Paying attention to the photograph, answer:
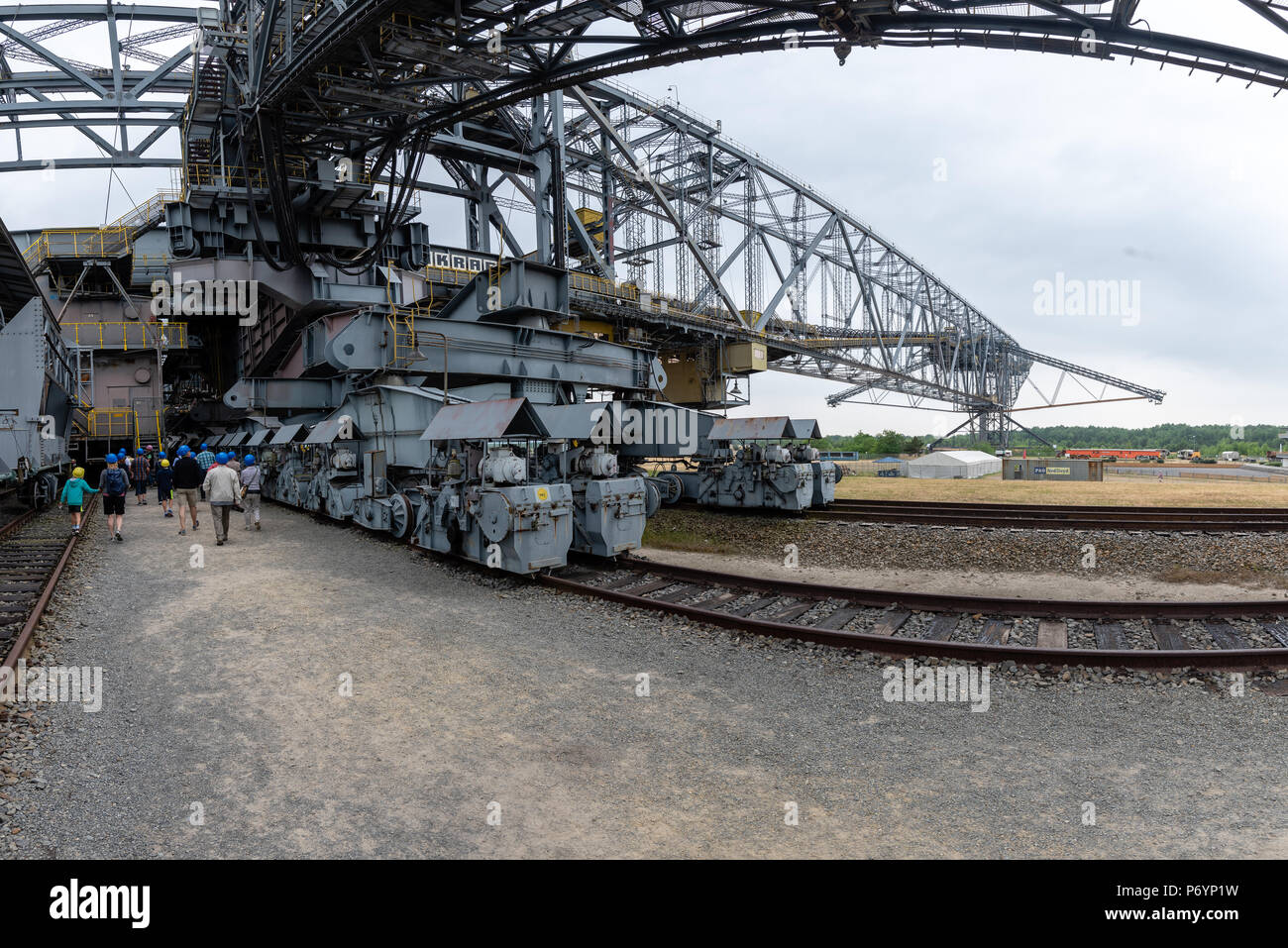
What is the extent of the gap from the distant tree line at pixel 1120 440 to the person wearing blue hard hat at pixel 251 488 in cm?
5305

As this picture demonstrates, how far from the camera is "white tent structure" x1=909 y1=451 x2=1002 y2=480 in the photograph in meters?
31.5

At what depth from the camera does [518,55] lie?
12.6m

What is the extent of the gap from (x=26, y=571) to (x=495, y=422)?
6.42m

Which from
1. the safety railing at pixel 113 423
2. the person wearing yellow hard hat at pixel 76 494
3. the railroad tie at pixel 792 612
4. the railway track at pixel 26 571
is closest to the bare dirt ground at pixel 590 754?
the railway track at pixel 26 571

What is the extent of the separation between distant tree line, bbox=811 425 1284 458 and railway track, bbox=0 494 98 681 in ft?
183

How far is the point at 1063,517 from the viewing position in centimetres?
1345

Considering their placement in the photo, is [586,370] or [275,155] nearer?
[586,370]

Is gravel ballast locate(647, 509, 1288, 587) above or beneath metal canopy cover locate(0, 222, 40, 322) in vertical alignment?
beneath

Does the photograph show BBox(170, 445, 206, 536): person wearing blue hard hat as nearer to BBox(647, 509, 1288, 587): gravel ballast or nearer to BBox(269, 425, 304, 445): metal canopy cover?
BBox(269, 425, 304, 445): metal canopy cover

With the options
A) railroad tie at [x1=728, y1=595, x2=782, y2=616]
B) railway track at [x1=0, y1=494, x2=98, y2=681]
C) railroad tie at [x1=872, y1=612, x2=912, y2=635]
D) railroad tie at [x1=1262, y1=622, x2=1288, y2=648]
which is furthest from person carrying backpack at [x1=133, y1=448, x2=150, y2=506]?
railroad tie at [x1=1262, y1=622, x2=1288, y2=648]

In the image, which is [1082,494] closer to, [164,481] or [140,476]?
[164,481]
